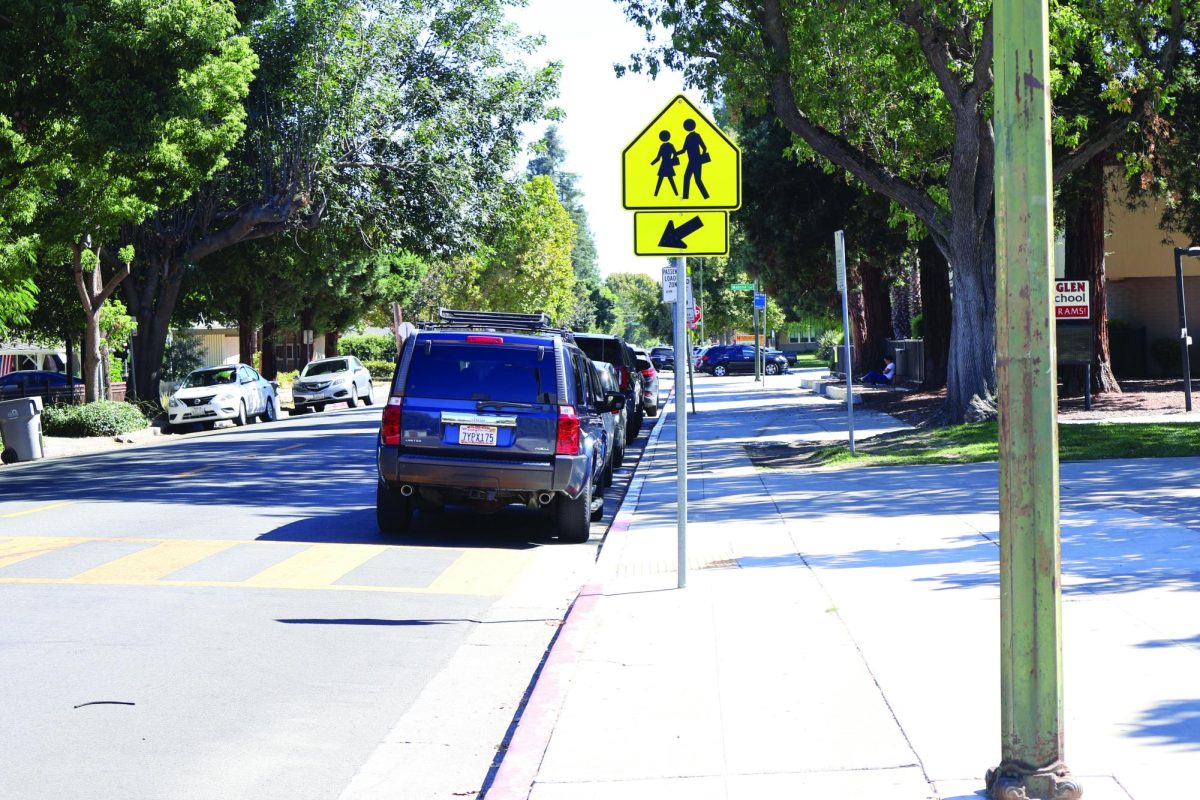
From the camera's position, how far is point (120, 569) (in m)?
11.2

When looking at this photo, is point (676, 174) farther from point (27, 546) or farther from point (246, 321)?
point (246, 321)

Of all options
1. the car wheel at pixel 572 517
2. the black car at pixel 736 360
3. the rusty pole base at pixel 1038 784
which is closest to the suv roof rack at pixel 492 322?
the car wheel at pixel 572 517

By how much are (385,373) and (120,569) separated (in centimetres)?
6632

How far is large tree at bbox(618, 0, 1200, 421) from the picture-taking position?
68.6ft

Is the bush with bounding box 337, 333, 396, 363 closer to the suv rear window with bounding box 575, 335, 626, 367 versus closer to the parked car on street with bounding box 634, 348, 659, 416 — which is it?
the parked car on street with bounding box 634, 348, 659, 416

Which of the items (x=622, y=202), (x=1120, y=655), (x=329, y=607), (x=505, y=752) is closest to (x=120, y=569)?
(x=329, y=607)

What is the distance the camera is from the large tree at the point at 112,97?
21734 mm

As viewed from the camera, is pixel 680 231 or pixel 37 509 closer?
pixel 680 231

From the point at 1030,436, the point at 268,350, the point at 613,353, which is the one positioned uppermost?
the point at 268,350

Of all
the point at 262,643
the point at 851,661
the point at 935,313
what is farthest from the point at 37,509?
the point at 935,313

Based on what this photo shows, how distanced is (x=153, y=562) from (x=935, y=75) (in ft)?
50.2

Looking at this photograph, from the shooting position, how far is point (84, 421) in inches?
1220

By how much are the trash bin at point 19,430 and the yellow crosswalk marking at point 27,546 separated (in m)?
13.4

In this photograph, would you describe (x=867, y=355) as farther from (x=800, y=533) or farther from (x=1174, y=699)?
(x=1174, y=699)
